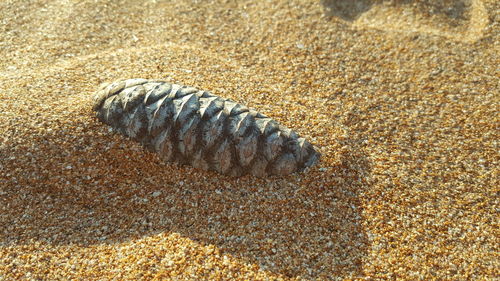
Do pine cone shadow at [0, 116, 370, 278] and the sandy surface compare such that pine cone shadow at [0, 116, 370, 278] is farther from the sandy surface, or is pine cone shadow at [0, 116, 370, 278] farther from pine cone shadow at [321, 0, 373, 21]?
pine cone shadow at [321, 0, 373, 21]

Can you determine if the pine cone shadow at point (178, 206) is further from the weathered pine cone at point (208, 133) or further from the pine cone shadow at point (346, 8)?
the pine cone shadow at point (346, 8)

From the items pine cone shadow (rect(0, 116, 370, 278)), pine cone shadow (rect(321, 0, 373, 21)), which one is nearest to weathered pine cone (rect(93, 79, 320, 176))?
pine cone shadow (rect(0, 116, 370, 278))

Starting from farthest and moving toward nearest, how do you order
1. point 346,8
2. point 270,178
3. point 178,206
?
1. point 346,8
2. point 270,178
3. point 178,206

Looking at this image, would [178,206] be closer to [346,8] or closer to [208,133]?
[208,133]

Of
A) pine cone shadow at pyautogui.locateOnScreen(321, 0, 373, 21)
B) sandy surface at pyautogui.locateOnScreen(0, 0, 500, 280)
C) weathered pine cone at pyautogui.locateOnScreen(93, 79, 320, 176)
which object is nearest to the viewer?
sandy surface at pyautogui.locateOnScreen(0, 0, 500, 280)

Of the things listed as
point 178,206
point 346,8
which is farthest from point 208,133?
point 346,8

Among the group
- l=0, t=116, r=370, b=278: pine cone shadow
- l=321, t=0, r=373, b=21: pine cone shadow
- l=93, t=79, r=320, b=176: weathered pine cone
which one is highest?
l=321, t=0, r=373, b=21: pine cone shadow
